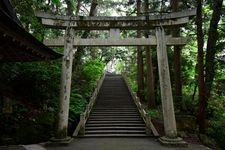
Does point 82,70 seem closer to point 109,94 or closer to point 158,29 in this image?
point 109,94

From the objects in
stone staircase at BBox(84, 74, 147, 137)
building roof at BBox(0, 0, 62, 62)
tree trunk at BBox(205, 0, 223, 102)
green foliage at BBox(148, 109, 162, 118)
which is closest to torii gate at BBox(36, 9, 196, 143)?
stone staircase at BBox(84, 74, 147, 137)

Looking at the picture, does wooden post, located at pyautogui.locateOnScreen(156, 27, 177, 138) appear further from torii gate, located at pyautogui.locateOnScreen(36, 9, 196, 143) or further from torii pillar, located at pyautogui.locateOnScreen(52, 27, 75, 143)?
torii pillar, located at pyautogui.locateOnScreen(52, 27, 75, 143)

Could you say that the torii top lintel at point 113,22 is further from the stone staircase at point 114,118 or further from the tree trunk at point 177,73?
the stone staircase at point 114,118

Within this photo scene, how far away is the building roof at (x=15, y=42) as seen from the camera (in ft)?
17.0

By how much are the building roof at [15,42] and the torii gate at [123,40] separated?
3.05 m

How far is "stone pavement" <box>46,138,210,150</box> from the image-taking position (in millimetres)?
10383

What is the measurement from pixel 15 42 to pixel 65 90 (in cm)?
542

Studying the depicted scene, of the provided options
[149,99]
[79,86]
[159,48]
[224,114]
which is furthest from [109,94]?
[159,48]

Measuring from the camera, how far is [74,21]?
1209cm

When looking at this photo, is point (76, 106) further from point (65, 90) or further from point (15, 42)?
point (15, 42)

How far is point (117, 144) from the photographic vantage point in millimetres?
11062

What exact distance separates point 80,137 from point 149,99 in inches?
314

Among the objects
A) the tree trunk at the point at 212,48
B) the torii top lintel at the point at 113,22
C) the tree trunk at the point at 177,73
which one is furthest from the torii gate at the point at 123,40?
the tree trunk at the point at 177,73

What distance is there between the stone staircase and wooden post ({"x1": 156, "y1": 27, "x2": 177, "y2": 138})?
2.15 metres
